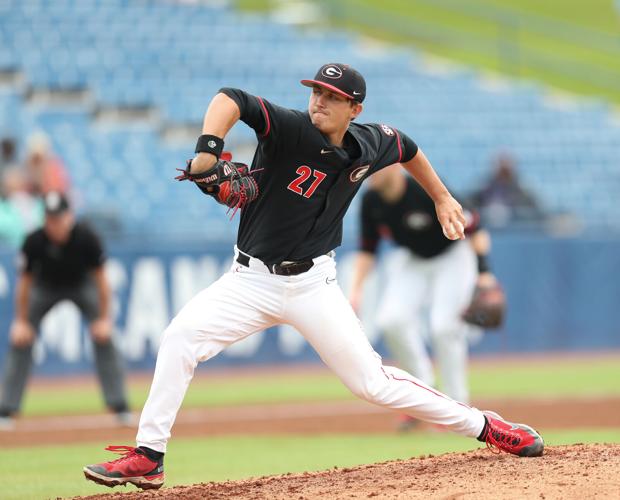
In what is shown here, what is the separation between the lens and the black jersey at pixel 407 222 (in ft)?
29.8

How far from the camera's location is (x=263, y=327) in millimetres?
5645

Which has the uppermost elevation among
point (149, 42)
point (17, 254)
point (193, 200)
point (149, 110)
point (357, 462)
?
Result: point (149, 42)

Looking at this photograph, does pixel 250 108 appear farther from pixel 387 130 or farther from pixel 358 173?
pixel 387 130

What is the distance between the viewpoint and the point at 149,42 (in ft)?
65.4

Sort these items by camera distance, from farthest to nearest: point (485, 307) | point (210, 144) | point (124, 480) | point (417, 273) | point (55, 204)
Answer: point (55, 204), point (417, 273), point (485, 307), point (124, 480), point (210, 144)

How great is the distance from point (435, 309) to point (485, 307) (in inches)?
28.9

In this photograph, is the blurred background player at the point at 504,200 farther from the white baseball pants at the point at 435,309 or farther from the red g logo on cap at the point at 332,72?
the red g logo on cap at the point at 332,72

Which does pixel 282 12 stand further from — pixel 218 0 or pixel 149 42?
pixel 149 42

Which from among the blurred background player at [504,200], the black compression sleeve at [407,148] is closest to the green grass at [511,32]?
the blurred background player at [504,200]

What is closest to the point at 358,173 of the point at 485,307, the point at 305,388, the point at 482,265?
the point at 485,307

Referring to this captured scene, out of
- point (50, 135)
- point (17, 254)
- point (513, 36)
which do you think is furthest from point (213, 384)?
point (513, 36)

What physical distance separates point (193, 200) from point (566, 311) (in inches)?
221

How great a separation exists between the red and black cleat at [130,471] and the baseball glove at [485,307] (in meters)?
3.83

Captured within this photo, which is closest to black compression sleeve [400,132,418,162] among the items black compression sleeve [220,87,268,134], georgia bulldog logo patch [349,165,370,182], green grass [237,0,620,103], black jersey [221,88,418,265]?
black jersey [221,88,418,265]
